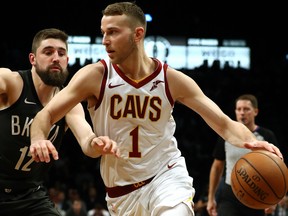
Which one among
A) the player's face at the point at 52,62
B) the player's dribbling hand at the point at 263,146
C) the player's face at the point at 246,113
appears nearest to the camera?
the player's dribbling hand at the point at 263,146

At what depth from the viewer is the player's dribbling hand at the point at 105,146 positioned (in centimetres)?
346

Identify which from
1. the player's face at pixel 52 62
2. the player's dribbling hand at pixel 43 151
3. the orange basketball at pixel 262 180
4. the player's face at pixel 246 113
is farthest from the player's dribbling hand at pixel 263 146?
the player's face at pixel 246 113

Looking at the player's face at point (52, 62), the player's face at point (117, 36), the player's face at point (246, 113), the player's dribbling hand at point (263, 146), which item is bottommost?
the player's face at point (246, 113)

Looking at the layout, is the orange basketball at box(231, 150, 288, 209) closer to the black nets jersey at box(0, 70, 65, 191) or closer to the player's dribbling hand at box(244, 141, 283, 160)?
the player's dribbling hand at box(244, 141, 283, 160)

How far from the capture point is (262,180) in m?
3.96

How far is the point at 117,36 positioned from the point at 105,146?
38.7 inches

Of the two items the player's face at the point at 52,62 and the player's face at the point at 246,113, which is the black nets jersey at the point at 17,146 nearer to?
the player's face at the point at 52,62

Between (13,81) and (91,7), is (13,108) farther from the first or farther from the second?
(91,7)

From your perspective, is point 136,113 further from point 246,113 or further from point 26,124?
point 246,113

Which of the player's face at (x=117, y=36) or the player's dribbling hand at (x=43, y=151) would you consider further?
the player's face at (x=117, y=36)

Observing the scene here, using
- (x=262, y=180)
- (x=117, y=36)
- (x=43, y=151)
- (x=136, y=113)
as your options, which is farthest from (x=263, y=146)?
(x=43, y=151)

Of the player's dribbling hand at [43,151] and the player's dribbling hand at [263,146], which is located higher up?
the player's dribbling hand at [43,151]

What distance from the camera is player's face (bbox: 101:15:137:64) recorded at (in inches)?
162

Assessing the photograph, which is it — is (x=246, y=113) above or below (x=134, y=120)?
below
